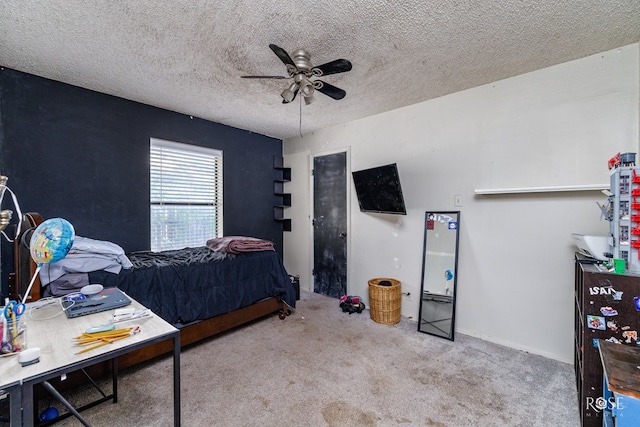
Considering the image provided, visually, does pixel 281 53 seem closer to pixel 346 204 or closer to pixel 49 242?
pixel 49 242

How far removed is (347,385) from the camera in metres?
2.05

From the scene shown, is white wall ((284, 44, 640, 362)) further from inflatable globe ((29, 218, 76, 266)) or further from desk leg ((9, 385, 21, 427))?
desk leg ((9, 385, 21, 427))

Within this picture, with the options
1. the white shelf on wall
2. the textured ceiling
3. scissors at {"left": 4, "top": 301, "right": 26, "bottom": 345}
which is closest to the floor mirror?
the white shelf on wall

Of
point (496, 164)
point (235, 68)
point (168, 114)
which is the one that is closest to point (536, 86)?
point (496, 164)

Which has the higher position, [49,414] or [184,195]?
[184,195]

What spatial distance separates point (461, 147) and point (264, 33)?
2.14 meters

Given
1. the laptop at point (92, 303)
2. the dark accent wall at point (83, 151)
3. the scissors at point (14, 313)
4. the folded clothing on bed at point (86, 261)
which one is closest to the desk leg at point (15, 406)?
the scissors at point (14, 313)

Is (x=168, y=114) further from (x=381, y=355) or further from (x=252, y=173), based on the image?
(x=381, y=355)

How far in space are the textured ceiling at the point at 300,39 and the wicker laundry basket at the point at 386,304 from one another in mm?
2106

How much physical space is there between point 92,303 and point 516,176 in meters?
3.32

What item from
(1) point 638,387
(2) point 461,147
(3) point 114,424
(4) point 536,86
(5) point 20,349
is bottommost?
(3) point 114,424

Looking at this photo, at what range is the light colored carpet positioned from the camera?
1740 mm

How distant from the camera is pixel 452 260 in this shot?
293cm

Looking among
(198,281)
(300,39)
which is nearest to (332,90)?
(300,39)
